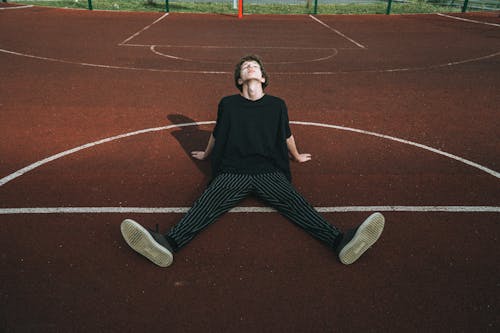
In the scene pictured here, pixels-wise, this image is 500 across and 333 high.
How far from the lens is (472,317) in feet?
9.96

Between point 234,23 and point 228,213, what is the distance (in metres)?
15.1

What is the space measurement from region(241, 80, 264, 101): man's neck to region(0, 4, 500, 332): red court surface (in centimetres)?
109

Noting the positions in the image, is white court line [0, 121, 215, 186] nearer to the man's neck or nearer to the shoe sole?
the man's neck

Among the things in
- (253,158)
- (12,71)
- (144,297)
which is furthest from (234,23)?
(144,297)

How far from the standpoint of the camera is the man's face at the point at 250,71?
13.6 ft

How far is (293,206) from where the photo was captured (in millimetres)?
3953

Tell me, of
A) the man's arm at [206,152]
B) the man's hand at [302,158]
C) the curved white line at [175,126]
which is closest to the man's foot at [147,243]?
the man's arm at [206,152]

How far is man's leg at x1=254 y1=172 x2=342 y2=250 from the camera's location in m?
3.66

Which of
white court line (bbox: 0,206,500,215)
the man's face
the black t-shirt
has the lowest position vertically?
white court line (bbox: 0,206,500,215)

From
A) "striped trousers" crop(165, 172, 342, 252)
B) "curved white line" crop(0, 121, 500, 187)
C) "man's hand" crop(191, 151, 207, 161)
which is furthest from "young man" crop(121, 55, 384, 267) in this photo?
"curved white line" crop(0, 121, 500, 187)

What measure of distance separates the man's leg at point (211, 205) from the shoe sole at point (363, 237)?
1.16 meters

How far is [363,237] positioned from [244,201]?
1450 mm

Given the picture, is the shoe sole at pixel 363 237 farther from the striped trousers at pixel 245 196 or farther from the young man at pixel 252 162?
the young man at pixel 252 162

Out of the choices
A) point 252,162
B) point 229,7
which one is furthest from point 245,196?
point 229,7
